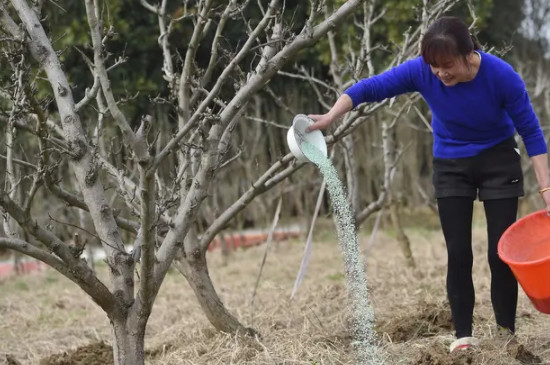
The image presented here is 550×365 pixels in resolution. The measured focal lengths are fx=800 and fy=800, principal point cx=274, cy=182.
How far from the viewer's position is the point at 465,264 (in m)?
3.28

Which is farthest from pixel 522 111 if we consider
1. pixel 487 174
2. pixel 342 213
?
pixel 342 213

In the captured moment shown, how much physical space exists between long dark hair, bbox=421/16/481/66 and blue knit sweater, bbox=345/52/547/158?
0.17 m

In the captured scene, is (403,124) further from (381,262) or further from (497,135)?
(497,135)

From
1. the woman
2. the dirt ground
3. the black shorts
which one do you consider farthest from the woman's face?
the dirt ground

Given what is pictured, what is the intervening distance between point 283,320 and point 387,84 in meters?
1.89

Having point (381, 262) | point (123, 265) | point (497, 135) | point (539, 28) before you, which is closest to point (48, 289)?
point (381, 262)

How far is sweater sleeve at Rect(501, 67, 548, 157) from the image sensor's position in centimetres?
302

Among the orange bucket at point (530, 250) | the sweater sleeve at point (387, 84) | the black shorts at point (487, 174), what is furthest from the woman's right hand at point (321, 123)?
the orange bucket at point (530, 250)

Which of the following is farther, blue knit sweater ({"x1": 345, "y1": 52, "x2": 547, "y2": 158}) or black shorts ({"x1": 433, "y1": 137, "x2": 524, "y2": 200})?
black shorts ({"x1": 433, "y1": 137, "x2": 524, "y2": 200})

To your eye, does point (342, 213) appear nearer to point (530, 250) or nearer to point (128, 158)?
point (530, 250)

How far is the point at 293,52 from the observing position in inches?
119

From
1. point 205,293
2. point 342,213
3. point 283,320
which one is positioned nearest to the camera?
point 342,213

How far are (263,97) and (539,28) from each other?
545 cm

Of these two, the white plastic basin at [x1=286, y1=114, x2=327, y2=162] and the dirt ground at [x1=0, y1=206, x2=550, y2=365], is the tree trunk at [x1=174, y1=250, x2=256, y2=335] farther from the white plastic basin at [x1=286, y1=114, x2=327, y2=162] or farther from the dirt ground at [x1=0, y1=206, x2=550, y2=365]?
the white plastic basin at [x1=286, y1=114, x2=327, y2=162]
